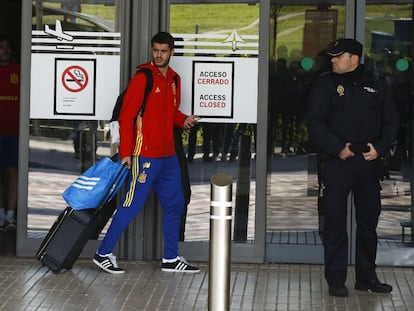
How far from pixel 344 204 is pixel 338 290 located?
636mm

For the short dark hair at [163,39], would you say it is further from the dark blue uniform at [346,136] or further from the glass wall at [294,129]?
the dark blue uniform at [346,136]

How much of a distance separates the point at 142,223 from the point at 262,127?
130cm

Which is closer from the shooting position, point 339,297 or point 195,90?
point 339,297

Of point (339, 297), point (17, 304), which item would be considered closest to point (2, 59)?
point (17, 304)

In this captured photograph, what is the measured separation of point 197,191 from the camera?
9.31m

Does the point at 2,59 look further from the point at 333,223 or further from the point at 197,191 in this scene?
the point at 333,223

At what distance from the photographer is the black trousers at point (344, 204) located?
316 inches

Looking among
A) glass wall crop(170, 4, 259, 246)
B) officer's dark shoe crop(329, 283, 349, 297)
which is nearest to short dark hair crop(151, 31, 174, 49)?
glass wall crop(170, 4, 259, 246)

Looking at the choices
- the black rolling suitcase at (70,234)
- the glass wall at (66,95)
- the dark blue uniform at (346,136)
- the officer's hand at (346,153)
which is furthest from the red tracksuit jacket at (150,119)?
the officer's hand at (346,153)

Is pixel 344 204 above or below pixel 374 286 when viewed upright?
above

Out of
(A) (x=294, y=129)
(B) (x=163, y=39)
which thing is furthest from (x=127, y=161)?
(A) (x=294, y=129)

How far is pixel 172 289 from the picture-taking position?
827cm

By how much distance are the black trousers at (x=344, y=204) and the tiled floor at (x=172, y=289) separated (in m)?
0.30

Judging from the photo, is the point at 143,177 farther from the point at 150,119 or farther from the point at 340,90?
the point at 340,90
